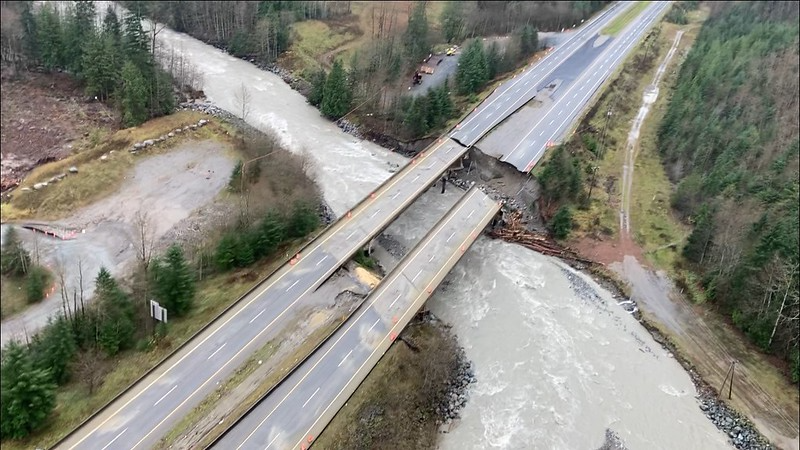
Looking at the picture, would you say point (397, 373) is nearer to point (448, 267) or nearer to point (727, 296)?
point (448, 267)

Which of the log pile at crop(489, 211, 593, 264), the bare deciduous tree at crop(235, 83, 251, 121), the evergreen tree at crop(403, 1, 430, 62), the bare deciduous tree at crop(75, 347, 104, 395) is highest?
the evergreen tree at crop(403, 1, 430, 62)

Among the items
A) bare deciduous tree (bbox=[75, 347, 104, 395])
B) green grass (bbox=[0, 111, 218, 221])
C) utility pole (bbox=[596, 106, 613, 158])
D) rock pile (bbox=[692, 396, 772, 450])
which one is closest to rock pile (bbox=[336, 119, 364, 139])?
green grass (bbox=[0, 111, 218, 221])

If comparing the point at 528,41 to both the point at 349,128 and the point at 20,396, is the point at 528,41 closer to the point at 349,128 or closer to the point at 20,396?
the point at 349,128

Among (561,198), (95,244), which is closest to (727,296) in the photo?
(561,198)

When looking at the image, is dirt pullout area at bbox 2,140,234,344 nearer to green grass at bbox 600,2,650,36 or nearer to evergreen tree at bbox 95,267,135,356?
evergreen tree at bbox 95,267,135,356

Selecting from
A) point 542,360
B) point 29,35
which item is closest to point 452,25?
point 29,35
